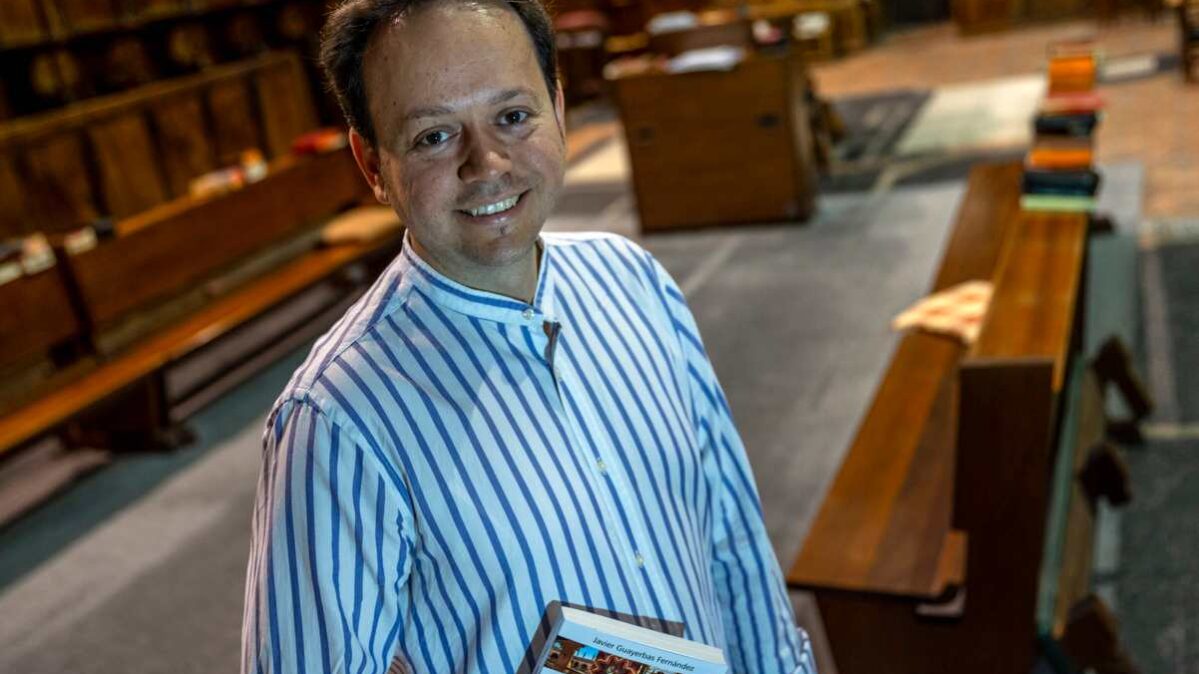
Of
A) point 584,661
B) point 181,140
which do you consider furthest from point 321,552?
point 181,140

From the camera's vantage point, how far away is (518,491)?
131cm

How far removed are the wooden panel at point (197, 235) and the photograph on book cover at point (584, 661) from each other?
14.2 feet

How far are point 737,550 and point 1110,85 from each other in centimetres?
909

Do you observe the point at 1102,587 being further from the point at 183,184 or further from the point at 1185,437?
the point at 183,184

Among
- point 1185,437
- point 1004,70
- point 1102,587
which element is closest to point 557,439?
point 1102,587

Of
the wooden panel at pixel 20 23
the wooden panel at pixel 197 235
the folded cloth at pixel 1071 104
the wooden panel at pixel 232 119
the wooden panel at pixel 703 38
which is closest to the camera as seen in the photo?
the folded cloth at pixel 1071 104

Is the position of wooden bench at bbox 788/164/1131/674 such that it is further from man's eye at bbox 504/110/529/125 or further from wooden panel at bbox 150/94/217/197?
wooden panel at bbox 150/94/217/197

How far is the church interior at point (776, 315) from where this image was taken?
2791 mm

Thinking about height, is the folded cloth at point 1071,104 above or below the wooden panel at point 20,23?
below

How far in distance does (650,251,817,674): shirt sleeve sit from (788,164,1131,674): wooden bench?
0.98 m

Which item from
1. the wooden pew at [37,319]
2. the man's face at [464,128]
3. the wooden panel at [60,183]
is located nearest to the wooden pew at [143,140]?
the wooden panel at [60,183]

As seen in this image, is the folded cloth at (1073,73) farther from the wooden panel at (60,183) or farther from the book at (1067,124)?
the wooden panel at (60,183)

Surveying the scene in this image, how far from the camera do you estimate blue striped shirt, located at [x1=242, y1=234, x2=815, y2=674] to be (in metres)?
1.22

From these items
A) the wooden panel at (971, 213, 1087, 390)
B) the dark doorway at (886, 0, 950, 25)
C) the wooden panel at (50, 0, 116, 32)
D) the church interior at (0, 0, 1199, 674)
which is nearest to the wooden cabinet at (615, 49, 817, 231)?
the church interior at (0, 0, 1199, 674)
